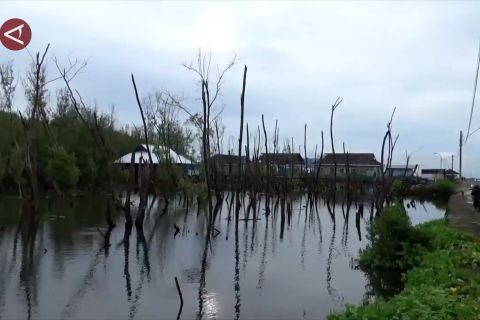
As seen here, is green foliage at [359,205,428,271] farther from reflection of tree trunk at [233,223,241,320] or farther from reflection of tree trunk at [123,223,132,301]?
reflection of tree trunk at [123,223,132,301]

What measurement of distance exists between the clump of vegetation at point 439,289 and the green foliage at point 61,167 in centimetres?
2318

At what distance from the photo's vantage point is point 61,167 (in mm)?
30047

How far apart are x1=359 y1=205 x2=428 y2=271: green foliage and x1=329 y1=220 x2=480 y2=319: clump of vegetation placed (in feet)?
0.77

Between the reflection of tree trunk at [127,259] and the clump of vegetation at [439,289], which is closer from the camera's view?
the clump of vegetation at [439,289]

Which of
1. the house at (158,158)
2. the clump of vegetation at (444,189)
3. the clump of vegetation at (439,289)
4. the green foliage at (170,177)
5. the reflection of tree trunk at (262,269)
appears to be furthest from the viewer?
the clump of vegetation at (444,189)

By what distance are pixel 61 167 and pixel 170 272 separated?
70.8ft

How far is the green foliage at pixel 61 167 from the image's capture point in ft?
97.7

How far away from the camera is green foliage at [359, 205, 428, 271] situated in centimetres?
1030

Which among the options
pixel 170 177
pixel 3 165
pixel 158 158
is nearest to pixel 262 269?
pixel 170 177

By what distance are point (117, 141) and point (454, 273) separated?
35.1 m

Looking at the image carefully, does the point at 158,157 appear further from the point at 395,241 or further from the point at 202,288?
the point at 202,288

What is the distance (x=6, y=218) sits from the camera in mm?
17875

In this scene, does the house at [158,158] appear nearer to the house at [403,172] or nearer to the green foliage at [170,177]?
the green foliage at [170,177]

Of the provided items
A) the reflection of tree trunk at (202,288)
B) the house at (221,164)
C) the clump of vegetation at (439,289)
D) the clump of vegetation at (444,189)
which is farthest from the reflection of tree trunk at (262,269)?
the clump of vegetation at (444,189)
